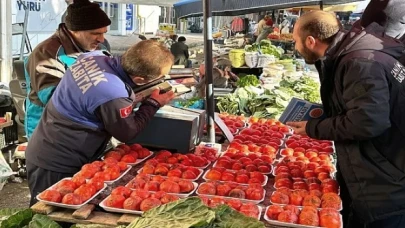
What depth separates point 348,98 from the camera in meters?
2.75

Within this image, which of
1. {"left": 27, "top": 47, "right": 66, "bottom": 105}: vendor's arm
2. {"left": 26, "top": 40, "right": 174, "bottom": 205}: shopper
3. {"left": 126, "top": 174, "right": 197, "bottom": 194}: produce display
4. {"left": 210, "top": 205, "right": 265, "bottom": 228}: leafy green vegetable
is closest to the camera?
{"left": 210, "top": 205, "right": 265, "bottom": 228}: leafy green vegetable

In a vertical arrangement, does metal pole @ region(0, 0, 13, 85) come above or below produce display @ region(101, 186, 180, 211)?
above

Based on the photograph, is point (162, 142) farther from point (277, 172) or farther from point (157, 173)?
point (277, 172)

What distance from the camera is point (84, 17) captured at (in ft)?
12.4

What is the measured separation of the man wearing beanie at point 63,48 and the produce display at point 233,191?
1595mm

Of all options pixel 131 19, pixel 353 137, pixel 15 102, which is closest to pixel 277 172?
pixel 353 137

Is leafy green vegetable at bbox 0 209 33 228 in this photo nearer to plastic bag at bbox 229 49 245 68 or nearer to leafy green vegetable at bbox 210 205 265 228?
leafy green vegetable at bbox 210 205 265 228

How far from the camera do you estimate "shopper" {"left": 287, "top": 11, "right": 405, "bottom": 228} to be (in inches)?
105

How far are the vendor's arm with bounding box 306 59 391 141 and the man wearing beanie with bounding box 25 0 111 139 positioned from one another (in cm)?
203

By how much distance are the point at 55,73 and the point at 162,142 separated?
3.21ft

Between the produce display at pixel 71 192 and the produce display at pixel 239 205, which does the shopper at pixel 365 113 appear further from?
the produce display at pixel 71 192

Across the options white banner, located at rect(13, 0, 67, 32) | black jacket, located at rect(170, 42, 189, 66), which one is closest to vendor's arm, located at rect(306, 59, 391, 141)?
black jacket, located at rect(170, 42, 189, 66)

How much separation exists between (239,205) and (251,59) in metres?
5.96

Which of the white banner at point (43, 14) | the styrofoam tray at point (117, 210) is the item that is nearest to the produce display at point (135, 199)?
the styrofoam tray at point (117, 210)
